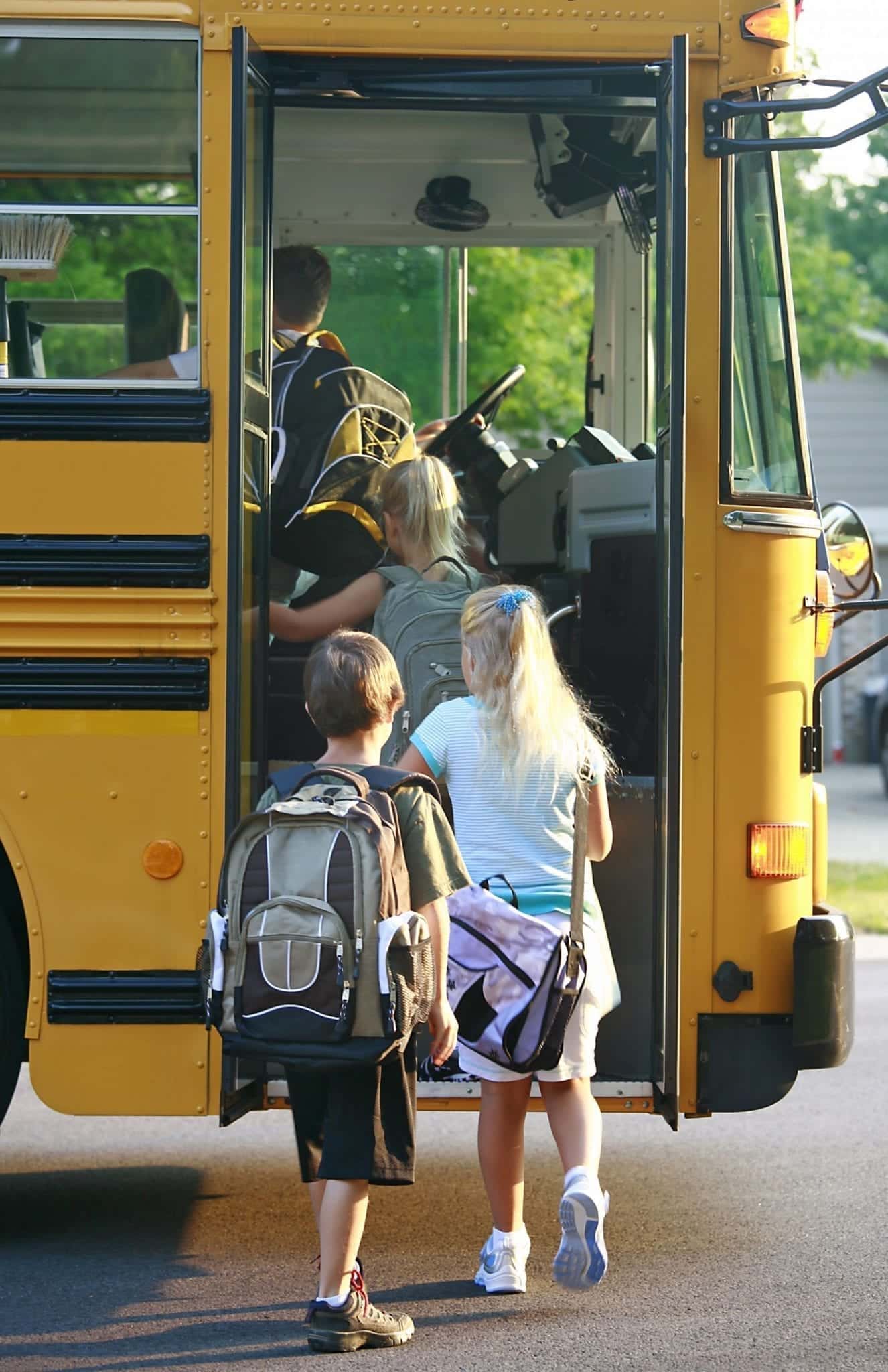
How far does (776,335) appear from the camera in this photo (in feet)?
13.7

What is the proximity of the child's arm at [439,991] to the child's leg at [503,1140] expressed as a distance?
1.21 feet

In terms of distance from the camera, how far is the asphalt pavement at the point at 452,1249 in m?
3.62

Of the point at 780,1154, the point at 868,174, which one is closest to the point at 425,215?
the point at 780,1154

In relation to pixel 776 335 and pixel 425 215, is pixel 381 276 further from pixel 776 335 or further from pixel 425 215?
pixel 776 335

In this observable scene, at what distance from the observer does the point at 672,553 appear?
388cm

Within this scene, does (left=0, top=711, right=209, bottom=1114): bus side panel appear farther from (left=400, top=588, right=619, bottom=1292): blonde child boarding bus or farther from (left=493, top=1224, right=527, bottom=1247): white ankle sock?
(left=493, top=1224, right=527, bottom=1247): white ankle sock

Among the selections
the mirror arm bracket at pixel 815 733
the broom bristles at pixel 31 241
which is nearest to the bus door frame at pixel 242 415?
the broom bristles at pixel 31 241

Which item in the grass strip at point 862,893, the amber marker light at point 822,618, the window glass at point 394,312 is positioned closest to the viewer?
the amber marker light at point 822,618

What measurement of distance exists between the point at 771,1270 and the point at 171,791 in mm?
1796

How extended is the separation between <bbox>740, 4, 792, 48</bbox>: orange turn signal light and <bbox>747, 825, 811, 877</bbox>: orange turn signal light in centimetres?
174

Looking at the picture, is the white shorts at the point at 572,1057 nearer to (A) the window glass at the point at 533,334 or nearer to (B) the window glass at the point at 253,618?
(B) the window glass at the point at 253,618

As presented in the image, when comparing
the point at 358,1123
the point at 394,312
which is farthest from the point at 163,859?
the point at 394,312

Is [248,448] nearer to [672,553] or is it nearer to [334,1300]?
[672,553]

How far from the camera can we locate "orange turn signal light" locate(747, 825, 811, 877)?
395 centimetres
